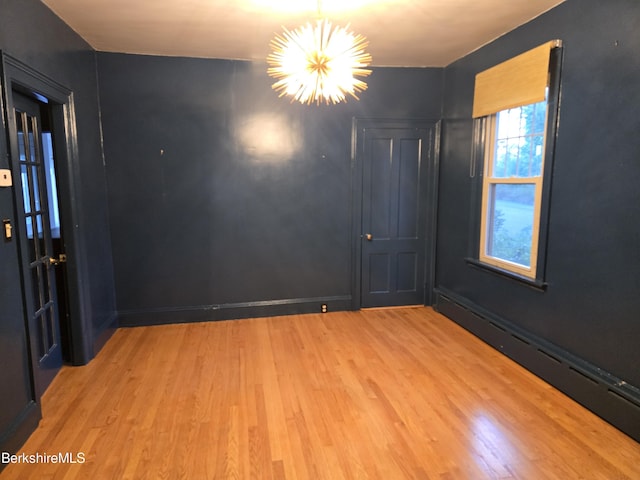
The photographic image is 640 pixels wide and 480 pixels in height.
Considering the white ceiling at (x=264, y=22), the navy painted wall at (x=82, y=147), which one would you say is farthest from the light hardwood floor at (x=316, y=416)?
the white ceiling at (x=264, y=22)

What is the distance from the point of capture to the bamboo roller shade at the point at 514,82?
2.92 metres

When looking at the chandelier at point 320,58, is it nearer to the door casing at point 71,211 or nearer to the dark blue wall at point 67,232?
the dark blue wall at point 67,232

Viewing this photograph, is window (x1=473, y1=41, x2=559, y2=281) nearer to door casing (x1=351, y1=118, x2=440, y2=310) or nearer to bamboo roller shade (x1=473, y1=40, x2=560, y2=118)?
bamboo roller shade (x1=473, y1=40, x2=560, y2=118)

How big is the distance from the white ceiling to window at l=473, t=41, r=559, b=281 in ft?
1.33

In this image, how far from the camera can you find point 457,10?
293cm

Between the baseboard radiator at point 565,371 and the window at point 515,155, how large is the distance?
Answer: 1.72 feet

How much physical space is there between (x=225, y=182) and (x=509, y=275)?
2.95 metres

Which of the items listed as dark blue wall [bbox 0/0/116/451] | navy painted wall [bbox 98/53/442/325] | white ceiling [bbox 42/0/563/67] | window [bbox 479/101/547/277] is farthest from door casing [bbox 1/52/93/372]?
window [bbox 479/101/547/277]

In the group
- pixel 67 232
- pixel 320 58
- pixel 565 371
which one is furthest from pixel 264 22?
pixel 565 371

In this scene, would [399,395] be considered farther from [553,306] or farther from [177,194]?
[177,194]

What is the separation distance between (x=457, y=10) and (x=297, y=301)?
10.5ft

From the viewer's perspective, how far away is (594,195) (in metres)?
2.63

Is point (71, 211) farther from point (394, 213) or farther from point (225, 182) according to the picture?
point (394, 213)

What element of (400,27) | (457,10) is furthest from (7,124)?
(457,10)
